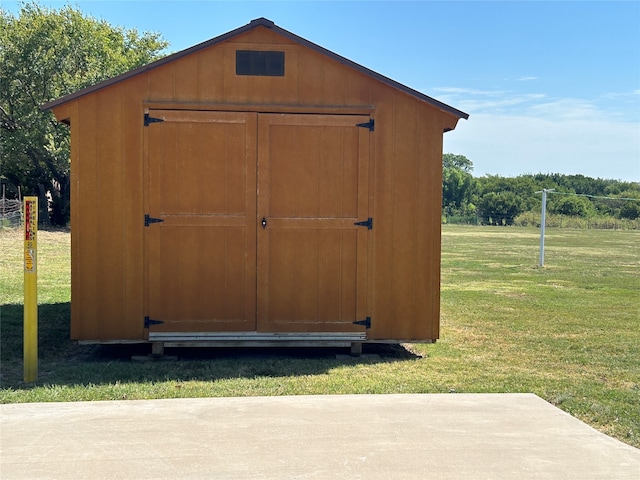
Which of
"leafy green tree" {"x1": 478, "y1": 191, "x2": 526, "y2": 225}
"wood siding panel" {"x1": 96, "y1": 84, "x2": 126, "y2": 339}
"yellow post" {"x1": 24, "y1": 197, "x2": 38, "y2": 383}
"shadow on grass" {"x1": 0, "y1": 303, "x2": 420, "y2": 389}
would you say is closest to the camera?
"yellow post" {"x1": 24, "y1": 197, "x2": 38, "y2": 383}

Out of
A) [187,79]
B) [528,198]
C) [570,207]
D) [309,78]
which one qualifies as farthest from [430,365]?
[528,198]

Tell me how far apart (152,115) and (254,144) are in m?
1.05

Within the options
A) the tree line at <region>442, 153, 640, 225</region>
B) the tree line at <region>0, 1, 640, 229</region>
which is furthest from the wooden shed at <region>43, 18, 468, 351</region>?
the tree line at <region>442, 153, 640, 225</region>

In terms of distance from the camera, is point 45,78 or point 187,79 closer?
point 187,79

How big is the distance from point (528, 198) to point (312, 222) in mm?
72676

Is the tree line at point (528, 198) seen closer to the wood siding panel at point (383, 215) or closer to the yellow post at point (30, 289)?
the wood siding panel at point (383, 215)

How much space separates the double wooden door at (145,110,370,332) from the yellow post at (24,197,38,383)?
1.21m

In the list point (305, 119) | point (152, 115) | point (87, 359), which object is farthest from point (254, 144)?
point (87, 359)

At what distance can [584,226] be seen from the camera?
190ft

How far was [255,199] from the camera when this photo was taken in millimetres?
6727

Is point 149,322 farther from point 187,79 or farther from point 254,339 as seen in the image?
point 187,79

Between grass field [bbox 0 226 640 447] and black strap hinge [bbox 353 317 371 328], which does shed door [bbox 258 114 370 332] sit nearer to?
black strap hinge [bbox 353 317 371 328]

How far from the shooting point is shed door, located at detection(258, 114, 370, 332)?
6746 mm

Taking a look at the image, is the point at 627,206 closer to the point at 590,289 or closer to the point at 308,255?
the point at 590,289
